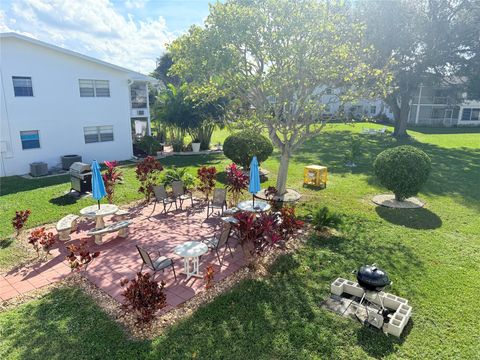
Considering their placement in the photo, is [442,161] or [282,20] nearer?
[282,20]

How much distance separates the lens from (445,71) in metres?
32.1

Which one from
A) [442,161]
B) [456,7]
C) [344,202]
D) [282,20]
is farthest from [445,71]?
[282,20]

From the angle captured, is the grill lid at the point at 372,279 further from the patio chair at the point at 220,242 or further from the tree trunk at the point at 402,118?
the tree trunk at the point at 402,118

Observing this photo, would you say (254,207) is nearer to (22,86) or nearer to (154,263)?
(154,263)

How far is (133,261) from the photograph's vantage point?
8859mm

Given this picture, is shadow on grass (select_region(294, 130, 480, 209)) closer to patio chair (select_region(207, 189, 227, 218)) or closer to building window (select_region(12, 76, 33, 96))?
patio chair (select_region(207, 189, 227, 218))

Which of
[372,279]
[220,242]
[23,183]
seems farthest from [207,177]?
[23,183]

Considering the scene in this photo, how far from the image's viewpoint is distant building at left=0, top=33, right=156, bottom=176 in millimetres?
17828

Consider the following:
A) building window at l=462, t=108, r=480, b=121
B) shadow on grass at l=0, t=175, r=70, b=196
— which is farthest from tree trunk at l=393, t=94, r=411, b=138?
shadow on grass at l=0, t=175, r=70, b=196

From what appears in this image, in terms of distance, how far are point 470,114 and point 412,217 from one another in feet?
184

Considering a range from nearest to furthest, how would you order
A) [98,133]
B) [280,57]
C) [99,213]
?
[99,213]
[280,57]
[98,133]

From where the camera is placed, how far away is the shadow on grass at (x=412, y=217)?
1171 centimetres

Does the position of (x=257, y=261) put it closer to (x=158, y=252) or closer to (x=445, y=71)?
(x=158, y=252)

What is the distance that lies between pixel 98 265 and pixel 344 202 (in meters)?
10.1
